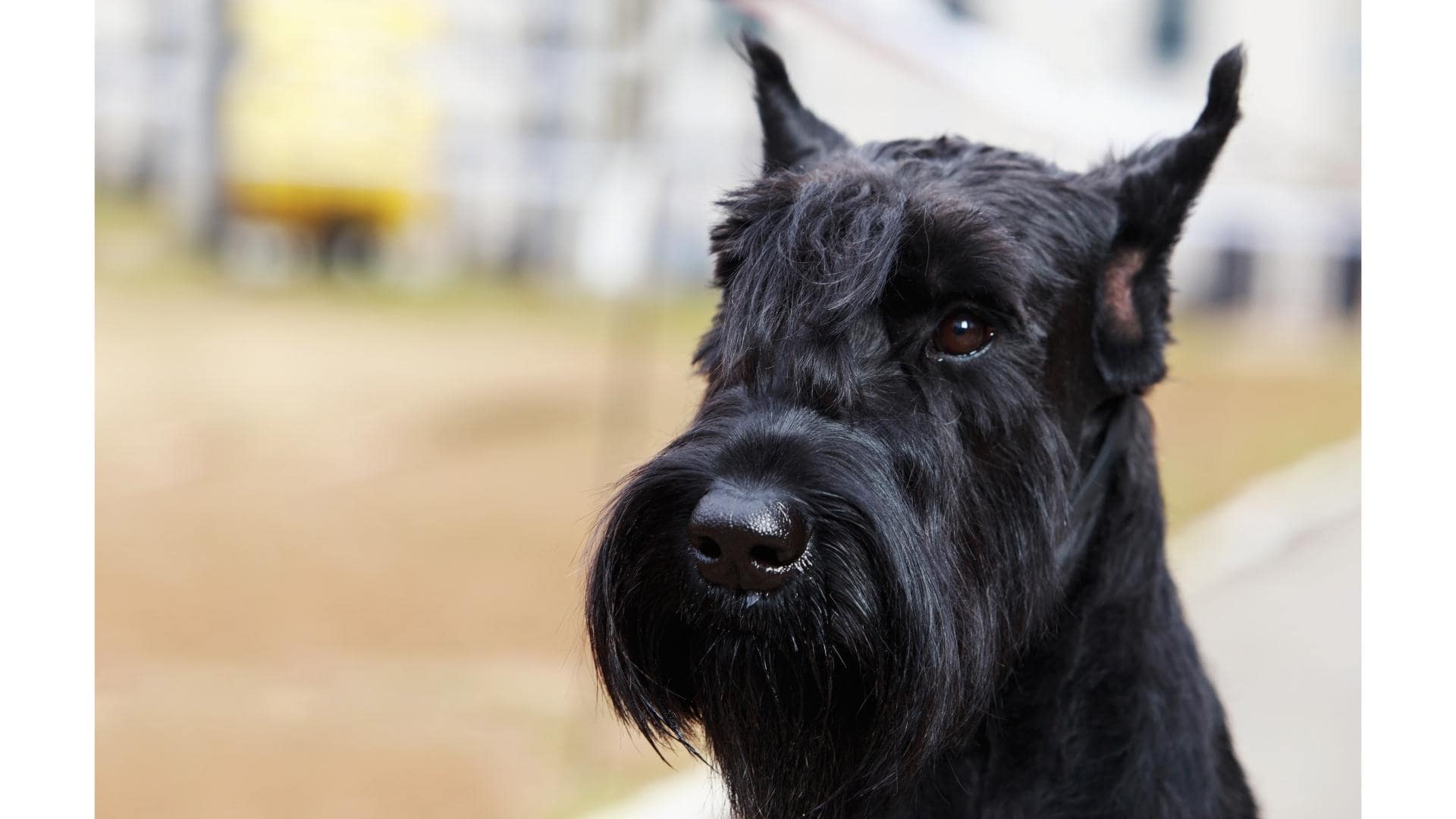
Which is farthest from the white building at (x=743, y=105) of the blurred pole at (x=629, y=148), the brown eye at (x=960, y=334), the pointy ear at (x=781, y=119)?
the brown eye at (x=960, y=334)

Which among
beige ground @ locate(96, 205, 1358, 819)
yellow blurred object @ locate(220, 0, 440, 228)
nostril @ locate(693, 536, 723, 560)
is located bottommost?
beige ground @ locate(96, 205, 1358, 819)

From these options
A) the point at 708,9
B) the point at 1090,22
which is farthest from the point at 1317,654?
the point at 708,9

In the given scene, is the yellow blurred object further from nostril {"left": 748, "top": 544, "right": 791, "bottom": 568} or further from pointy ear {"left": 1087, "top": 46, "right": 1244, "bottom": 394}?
nostril {"left": 748, "top": 544, "right": 791, "bottom": 568}

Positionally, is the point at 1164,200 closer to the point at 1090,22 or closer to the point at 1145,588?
the point at 1145,588

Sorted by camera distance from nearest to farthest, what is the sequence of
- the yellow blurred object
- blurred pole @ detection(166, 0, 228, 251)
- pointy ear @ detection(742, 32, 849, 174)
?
pointy ear @ detection(742, 32, 849, 174), the yellow blurred object, blurred pole @ detection(166, 0, 228, 251)

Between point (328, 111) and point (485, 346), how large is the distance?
4.87 metres

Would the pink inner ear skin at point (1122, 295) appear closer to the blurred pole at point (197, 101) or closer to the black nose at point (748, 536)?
the black nose at point (748, 536)

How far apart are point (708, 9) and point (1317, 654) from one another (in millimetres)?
9085

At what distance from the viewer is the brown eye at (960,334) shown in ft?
6.56

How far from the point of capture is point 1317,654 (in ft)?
16.7

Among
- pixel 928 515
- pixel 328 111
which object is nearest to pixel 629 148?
pixel 928 515

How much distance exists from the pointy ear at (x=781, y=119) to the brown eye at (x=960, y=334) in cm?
61

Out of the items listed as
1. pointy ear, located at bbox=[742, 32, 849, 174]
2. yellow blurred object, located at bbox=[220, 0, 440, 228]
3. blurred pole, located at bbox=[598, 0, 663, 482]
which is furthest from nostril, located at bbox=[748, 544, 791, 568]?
yellow blurred object, located at bbox=[220, 0, 440, 228]

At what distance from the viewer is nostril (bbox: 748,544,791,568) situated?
1.70 metres
